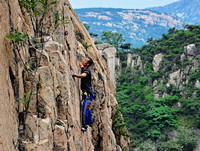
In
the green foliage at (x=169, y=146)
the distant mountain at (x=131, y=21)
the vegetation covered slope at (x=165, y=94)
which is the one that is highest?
the distant mountain at (x=131, y=21)

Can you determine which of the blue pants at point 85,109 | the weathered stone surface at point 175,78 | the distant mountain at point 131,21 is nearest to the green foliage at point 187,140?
the weathered stone surface at point 175,78

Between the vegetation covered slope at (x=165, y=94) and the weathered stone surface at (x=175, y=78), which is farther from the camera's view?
the weathered stone surface at (x=175, y=78)

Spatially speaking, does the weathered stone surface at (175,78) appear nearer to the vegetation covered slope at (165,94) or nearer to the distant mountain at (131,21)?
the vegetation covered slope at (165,94)

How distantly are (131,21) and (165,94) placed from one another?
125 m

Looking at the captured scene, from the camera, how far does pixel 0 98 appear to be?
17.6 feet

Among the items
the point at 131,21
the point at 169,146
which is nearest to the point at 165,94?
the point at 169,146

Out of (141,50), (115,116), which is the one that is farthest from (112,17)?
(115,116)

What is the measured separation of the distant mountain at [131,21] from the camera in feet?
500

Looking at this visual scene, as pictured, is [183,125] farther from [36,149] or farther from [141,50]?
[36,149]

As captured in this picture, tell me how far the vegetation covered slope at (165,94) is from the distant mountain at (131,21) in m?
88.6

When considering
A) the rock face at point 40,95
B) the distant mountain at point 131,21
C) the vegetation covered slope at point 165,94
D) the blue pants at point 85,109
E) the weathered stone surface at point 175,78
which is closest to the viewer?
the rock face at point 40,95

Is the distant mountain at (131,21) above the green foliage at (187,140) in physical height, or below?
above

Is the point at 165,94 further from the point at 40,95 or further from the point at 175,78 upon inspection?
the point at 40,95

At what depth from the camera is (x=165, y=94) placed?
46.5 meters
